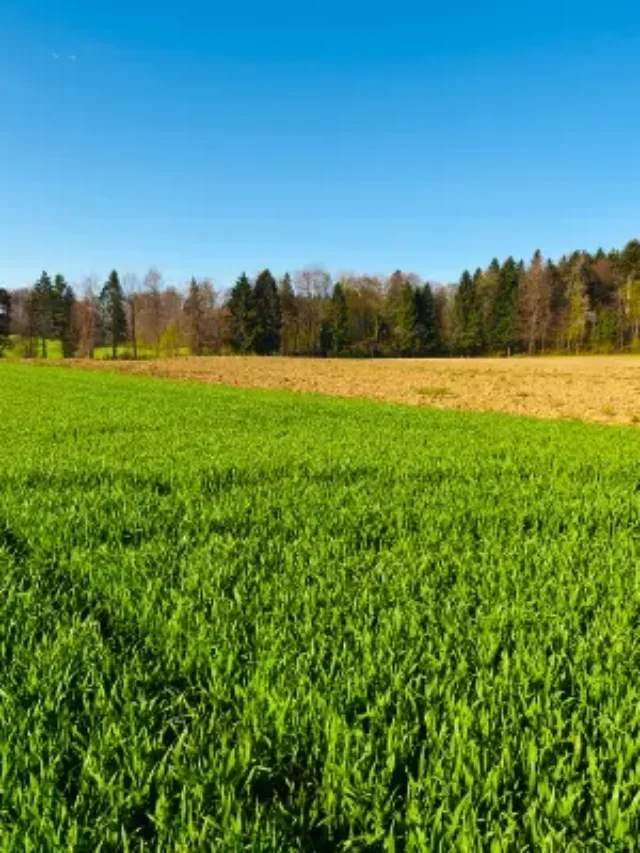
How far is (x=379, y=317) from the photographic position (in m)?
104

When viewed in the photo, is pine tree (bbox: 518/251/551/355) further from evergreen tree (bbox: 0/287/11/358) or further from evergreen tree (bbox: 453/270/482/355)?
evergreen tree (bbox: 0/287/11/358)

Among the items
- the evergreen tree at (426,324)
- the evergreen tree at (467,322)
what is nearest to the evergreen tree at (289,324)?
the evergreen tree at (426,324)

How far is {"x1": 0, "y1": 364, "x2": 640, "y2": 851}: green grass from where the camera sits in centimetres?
191

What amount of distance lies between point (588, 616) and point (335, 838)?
2.27 m

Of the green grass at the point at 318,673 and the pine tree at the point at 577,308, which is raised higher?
the pine tree at the point at 577,308

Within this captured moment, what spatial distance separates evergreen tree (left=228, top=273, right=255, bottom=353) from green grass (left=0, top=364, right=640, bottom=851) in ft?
295

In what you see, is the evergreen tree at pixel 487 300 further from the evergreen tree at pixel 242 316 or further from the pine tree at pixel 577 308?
the evergreen tree at pixel 242 316

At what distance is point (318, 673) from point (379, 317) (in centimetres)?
10412

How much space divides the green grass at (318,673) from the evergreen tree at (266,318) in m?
89.9

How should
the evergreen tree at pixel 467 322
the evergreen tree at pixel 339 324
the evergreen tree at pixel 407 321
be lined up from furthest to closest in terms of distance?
1. the evergreen tree at pixel 467 322
2. the evergreen tree at pixel 339 324
3. the evergreen tree at pixel 407 321

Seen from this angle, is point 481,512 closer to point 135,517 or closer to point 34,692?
point 135,517

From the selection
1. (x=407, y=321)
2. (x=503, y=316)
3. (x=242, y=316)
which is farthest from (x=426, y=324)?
(x=242, y=316)

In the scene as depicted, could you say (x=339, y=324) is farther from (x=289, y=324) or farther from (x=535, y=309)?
(x=535, y=309)

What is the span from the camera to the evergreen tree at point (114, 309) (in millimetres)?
103125
